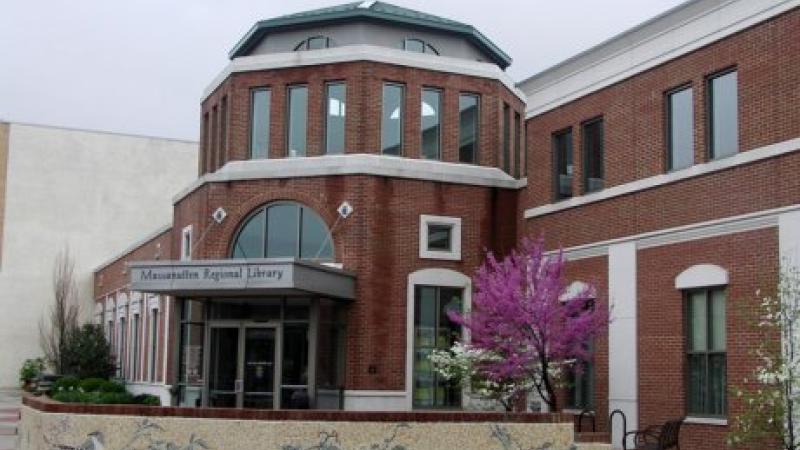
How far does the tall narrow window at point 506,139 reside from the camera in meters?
29.2

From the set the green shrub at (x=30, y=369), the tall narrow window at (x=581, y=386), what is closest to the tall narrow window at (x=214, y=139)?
the tall narrow window at (x=581, y=386)

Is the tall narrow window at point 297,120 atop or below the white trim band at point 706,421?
atop

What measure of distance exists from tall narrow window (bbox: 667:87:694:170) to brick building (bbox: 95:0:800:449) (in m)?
0.05

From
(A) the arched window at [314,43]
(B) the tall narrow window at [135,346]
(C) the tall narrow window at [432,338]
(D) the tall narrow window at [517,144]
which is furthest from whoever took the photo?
(B) the tall narrow window at [135,346]

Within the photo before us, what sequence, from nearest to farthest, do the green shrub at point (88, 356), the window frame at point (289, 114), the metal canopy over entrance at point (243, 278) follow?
the metal canopy over entrance at point (243, 278)
the window frame at point (289, 114)
the green shrub at point (88, 356)

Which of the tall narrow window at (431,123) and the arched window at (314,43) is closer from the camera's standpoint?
the tall narrow window at (431,123)

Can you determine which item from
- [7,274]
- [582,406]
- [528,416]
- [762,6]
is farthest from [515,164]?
[7,274]

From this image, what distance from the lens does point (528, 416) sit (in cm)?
1477

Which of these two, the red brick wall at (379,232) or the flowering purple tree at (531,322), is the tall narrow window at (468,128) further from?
the flowering purple tree at (531,322)

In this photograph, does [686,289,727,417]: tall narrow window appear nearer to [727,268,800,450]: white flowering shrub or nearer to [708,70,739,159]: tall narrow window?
[727,268,800,450]: white flowering shrub

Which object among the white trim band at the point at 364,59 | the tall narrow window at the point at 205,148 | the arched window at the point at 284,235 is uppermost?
the white trim band at the point at 364,59

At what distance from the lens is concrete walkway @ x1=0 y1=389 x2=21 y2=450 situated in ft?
79.5

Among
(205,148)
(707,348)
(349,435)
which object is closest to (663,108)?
(707,348)

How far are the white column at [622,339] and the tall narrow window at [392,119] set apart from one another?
23.4 feet
